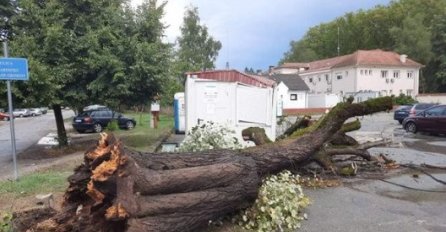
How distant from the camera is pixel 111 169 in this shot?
450 cm

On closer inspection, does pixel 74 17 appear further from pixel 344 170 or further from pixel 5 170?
pixel 344 170

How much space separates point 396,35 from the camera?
245 feet

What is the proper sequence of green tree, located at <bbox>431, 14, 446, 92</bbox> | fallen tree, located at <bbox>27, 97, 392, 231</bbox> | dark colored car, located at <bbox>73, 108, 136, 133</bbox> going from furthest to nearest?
1. green tree, located at <bbox>431, 14, 446, 92</bbox>
2. dark colored car, located at <bbox>73, 108, 136, 133</bbox>
3. fallen tree, located at <bbox>27, 97, 392, 231</bbox>

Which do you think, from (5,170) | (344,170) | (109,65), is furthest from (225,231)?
(109,65)

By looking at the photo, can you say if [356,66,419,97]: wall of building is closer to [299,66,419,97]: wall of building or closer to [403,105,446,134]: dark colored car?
[299,66,419,97]: wall of building

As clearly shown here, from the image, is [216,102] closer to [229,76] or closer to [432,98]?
[229,76]

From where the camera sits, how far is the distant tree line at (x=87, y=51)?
16.2 meters

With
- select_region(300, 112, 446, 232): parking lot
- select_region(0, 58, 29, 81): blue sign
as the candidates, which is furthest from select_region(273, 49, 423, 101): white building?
select_region(0, 58, 29, 81): blue sign

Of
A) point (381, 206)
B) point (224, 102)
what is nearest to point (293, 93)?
point (224, 102)

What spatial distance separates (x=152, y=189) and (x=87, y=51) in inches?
521

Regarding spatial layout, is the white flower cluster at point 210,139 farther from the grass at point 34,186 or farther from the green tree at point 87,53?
the green tree at point 87,53

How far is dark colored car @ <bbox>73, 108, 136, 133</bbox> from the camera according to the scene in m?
29.2

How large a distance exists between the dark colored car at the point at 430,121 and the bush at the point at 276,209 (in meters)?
17.8

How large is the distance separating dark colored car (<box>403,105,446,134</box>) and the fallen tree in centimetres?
1801
